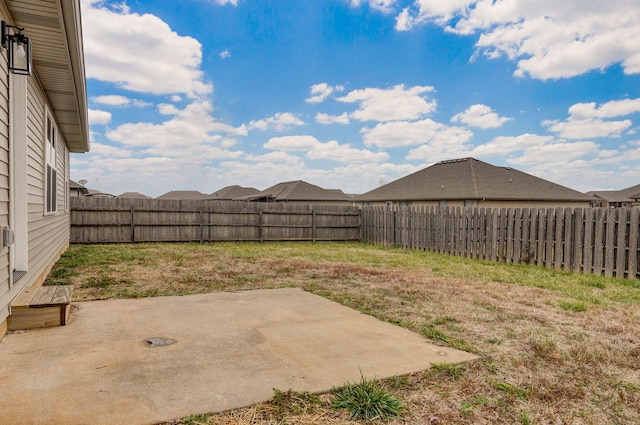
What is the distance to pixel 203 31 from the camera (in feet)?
50.0

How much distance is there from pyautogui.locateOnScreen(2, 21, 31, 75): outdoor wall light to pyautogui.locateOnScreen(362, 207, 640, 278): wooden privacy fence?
9770mm

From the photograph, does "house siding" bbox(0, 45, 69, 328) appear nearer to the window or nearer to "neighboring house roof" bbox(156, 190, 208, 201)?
the window

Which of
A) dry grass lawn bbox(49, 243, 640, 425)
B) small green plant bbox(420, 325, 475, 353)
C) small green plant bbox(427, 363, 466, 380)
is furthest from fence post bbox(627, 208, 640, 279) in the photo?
small green plant bbox(427, 363, 466, 380)

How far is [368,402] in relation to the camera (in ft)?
7.57

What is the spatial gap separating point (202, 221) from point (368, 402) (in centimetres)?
1353

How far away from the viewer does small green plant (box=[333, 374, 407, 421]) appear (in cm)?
222

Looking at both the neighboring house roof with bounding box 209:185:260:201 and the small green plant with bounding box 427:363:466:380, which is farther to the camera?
the neighboring house roof with bounding box 209:185:260:201

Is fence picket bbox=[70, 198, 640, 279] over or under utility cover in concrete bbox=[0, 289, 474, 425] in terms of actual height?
over

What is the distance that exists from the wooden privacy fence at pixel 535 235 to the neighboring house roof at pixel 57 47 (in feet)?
31.1

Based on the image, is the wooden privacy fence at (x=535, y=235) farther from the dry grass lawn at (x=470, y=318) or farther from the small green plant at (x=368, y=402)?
the small green plant at (x=368, y=402)

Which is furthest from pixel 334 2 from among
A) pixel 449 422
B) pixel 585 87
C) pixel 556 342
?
pixel 449 422

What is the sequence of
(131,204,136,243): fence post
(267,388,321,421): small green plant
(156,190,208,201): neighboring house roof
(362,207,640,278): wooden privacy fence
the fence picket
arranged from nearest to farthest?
(267,388,321,421): small green plant < (362,207,640,278): wooden privacy fence < the fence picket < (131,204,136,243): fence post < (156,190,208,201): neighboring house roof

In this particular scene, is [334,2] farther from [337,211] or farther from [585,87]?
[585,87]

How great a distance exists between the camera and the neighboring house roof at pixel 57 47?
363 centimetres
